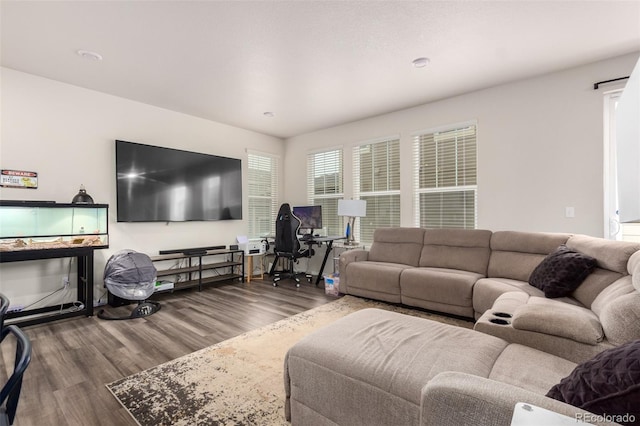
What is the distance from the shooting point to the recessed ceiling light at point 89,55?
2.85 metres

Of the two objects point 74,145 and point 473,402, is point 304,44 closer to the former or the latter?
point 473,402

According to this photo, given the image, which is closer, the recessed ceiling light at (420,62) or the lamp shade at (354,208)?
the recessed ceiling light at (420,62)

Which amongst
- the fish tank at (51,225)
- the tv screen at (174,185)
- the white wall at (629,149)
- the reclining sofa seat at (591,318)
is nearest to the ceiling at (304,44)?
the tv screen at (174,185)

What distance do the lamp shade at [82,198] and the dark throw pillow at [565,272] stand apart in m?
4.84

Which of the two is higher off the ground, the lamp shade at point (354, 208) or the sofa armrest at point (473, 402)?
the lamp shade at point (354, 208)

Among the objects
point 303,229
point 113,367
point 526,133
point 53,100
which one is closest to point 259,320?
point 113,367

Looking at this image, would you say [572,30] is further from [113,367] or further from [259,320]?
[113,367]

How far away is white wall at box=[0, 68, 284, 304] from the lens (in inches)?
128

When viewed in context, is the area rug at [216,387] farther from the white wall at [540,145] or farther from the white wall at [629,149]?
the white wall at [540,145]

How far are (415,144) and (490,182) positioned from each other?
1.21 metres

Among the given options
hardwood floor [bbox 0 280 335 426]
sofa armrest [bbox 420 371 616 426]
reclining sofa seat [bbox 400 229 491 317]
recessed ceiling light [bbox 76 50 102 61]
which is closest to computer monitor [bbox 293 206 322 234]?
hardwood floor [bbox 0 280 335 426]

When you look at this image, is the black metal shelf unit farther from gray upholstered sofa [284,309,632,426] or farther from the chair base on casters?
gray upholstered sofa [284,309,632,426]

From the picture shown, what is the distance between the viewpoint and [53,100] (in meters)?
3.48

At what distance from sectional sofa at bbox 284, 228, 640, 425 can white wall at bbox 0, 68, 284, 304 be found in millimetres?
3562
